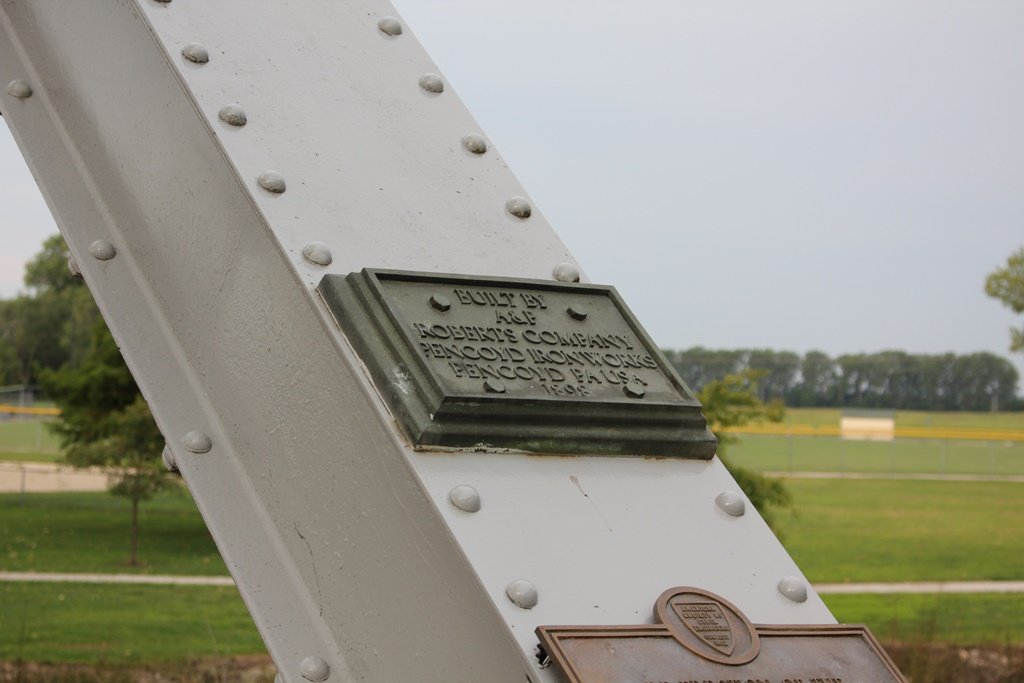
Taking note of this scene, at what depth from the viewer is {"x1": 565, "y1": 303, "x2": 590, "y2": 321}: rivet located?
2096 mm

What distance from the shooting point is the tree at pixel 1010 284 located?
21.6 m

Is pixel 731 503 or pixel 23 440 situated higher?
pixel 23 440

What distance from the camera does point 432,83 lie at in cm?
232

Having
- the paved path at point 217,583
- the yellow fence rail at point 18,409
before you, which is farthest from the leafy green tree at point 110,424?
the yellow fence rail at point 18,409

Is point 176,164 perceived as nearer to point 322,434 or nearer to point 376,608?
point 322,434

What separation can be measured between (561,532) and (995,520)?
25646 millimetres

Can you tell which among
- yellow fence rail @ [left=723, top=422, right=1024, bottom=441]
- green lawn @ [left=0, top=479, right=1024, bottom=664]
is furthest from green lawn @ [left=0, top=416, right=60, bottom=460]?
yellow fence rail @ [left=723, top=422, right=1024, bottom=441]

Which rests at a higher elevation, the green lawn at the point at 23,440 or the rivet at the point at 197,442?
the green lawn at the point at 23,440

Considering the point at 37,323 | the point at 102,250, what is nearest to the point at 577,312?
the point at 102,250

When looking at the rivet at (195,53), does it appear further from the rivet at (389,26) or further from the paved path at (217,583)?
the paved path at (217,583)

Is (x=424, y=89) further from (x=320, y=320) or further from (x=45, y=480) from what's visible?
(x=45, y=480)

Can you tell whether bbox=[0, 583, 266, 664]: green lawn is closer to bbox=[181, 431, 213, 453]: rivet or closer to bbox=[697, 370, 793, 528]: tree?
bbox=[697, 370, 793, 528]: tree

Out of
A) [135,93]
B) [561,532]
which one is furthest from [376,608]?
[135,93]

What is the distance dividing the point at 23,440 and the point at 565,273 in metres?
42.2
